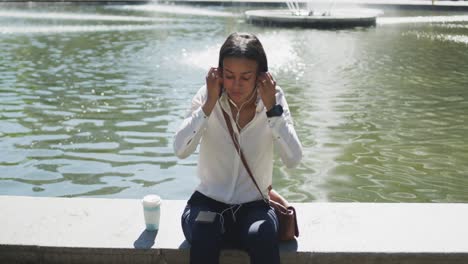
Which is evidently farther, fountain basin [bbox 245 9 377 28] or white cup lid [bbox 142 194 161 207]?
fountain basin [bbox 245 9 377 28]

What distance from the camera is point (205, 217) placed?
3.03m

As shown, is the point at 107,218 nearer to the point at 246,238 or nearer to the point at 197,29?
the point at 246,238

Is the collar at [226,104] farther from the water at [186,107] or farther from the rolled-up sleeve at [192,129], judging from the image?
the water at [186,107]

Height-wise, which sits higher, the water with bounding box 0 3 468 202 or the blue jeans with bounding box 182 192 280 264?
the blue jeans with bounding box 182 192 280 264

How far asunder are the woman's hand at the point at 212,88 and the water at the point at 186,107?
2.68 metres

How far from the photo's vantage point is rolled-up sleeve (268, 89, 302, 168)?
3.19 metres

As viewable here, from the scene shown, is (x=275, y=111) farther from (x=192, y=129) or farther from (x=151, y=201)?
(x=151, y=201)

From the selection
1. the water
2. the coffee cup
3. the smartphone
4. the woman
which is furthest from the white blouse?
the water

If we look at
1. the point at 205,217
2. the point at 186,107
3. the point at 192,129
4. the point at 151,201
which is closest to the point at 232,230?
the point at 205,217

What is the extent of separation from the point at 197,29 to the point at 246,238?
18.1 m

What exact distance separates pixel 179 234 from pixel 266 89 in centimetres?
99

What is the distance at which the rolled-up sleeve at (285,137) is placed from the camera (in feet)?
10.5

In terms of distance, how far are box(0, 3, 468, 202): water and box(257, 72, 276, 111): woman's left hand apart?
2.66 meters

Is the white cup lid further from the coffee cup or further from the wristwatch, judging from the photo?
the wristwatch
